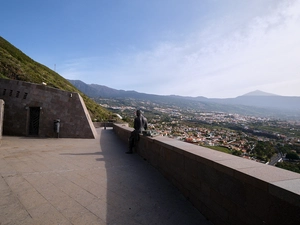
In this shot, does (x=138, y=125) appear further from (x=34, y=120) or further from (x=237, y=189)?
(x=34, y=120)

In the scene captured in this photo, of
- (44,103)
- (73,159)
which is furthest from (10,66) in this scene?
(73,159)

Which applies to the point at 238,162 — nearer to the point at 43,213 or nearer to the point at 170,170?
the point at 170,170

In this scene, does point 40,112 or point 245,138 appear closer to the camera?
point 40,112

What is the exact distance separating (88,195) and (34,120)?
10402mm

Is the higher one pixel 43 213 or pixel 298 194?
pixel 298 194

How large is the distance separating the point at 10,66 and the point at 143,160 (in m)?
27.4

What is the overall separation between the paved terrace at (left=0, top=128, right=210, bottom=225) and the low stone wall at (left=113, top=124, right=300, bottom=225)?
0.98 feet

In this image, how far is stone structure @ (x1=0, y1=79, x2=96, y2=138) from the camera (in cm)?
1196

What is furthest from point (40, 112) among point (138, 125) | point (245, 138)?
point (245, 138)

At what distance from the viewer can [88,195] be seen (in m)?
3.74

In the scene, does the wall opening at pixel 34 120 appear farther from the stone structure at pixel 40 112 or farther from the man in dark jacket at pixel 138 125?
the man in dark jacket at pixel 138 125

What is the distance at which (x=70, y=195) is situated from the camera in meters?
3.72

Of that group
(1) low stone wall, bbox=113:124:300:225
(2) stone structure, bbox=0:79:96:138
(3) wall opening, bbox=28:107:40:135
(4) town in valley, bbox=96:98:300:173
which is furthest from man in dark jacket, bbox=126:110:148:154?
(3) wall opening, bbox=28:107:40:135

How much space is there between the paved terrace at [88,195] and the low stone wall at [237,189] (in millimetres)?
298
